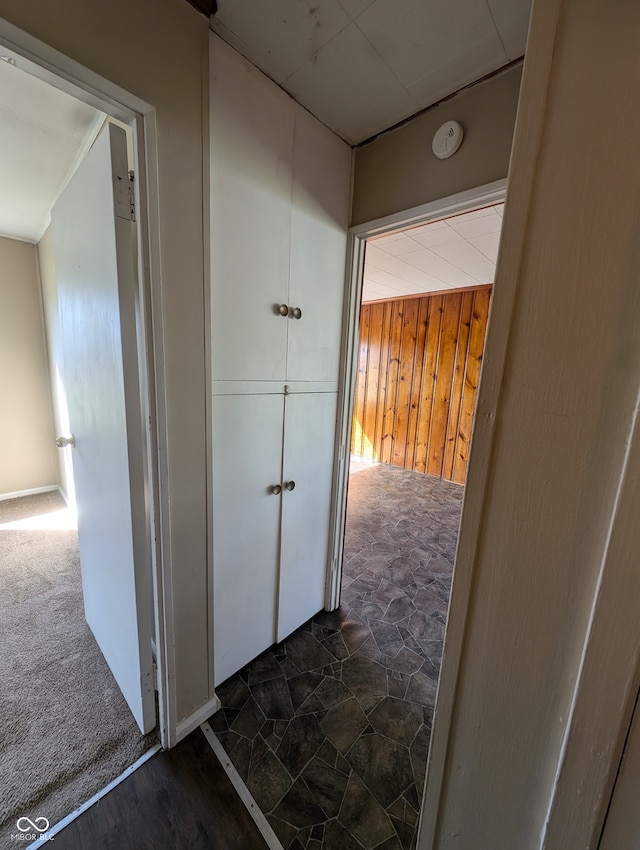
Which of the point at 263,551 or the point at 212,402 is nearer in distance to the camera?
the point at 212,402

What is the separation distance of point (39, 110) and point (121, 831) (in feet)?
8.67

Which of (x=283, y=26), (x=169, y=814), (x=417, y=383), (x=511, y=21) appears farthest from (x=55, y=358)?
(x=417, y=383)

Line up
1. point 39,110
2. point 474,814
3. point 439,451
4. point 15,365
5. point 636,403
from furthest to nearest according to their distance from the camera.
Result: point 439,451, point 15,365, point 39,110, point 474,814, point 636,403

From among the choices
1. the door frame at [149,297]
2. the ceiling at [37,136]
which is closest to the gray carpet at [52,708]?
the door frame at [149,297]

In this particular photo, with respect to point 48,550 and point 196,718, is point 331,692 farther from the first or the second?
point 48,550

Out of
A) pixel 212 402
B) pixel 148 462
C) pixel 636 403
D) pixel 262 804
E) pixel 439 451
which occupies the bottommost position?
pixel 262 804

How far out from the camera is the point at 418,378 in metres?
4.69

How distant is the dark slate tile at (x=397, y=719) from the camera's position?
140 centimetres

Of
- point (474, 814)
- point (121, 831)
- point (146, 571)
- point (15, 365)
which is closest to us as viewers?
point (474, 814)

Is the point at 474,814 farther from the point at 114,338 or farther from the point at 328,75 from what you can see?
the point at 328,75

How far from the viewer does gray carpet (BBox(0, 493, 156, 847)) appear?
1150 millimetres

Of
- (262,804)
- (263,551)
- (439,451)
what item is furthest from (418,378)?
(262,804)

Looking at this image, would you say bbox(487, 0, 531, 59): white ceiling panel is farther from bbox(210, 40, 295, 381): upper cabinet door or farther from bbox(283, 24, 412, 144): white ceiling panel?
bbox(210, 40, 295, 381): upper cabinet door

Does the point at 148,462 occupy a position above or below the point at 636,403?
below
